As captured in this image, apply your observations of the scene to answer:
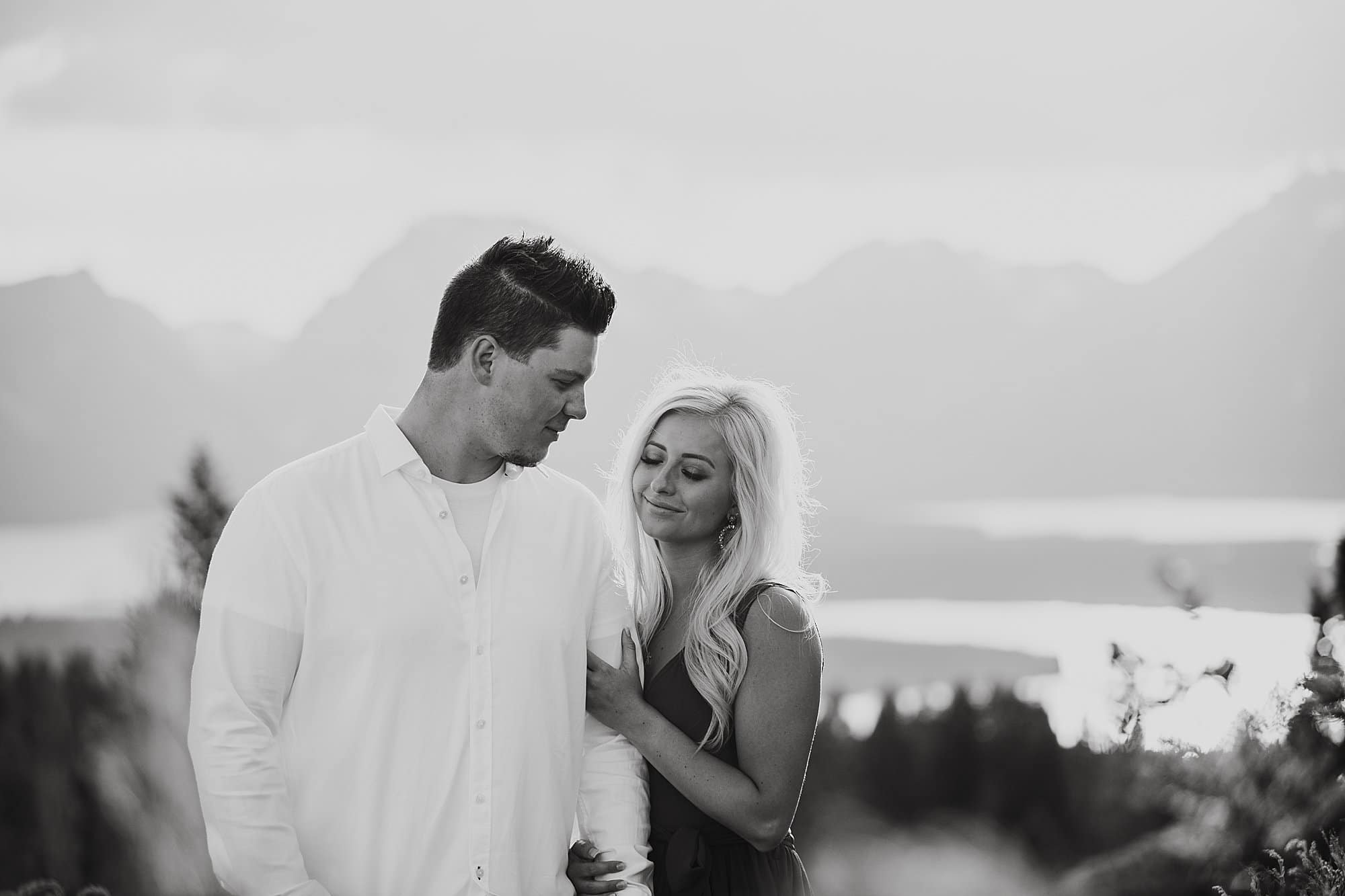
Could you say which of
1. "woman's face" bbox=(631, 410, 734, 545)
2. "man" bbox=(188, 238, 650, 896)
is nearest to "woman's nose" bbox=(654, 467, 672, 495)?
"woman's face" bbox=(631, 410, 734, 545)

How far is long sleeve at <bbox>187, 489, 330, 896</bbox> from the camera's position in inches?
82.1

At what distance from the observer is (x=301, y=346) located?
6934 mm

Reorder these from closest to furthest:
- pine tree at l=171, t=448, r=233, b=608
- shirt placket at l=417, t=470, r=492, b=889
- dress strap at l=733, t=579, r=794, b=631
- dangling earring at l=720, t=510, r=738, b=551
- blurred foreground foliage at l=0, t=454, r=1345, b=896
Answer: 1. shirt placket at l=417, t=470, r=492, b=889
2. dress strap at l=733, t=579, r=794, b=631
3. dangling earring at l=720, t=510, r=738, b=551
4. blurred foreground foliage at l=0, t=454, r=1345, b=896
5. pine tree at l=171, t=448, r=233, b=608

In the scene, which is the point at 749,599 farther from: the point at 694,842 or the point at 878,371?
the point at 878,371

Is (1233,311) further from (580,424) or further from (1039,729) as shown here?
(580,424)

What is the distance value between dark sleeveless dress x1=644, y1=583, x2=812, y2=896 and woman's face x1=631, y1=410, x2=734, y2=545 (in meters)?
0.24

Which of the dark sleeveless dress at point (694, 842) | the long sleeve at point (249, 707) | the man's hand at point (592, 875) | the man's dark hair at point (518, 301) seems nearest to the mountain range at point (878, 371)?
the dark sleeveless dress at point (694, 842)

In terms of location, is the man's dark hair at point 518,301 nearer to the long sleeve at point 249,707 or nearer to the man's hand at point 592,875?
the long sleeve at point 249,707

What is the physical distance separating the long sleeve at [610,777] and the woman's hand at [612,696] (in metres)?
0.04

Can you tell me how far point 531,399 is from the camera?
239 cm

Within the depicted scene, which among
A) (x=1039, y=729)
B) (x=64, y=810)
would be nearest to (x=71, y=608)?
(x=64, y=810)

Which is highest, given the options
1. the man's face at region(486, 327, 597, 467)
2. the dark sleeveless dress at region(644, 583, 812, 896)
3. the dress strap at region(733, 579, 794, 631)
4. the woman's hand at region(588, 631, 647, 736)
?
the man's face at region(486, 327, 597, 467)

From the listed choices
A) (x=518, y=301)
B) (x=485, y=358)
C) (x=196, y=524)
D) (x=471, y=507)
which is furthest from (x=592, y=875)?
(x=196, y=524)

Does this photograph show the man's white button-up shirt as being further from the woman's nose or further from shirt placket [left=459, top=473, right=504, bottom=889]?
the woman's nose
